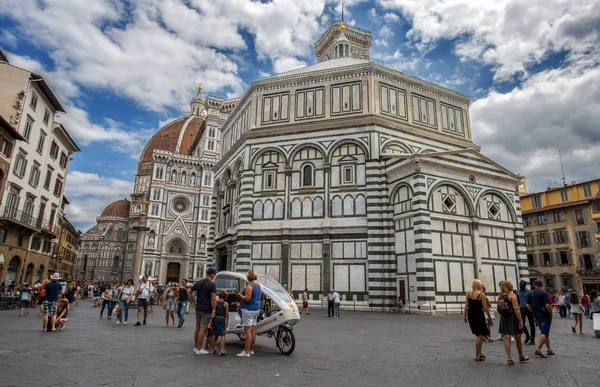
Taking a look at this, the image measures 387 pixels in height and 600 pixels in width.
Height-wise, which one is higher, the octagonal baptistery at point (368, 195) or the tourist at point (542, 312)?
the octagonal baptistery at point (368, 195)

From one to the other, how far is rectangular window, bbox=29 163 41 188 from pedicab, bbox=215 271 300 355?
2456 centimetres

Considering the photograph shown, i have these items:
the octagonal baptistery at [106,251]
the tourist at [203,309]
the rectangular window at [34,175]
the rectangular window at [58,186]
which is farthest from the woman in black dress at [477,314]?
the octagonal baptistery at [106,251]

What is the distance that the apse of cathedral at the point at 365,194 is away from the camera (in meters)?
20.2

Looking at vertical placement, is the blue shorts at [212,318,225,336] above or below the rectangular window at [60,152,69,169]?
below

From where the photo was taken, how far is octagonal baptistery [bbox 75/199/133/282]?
76188 millimetres

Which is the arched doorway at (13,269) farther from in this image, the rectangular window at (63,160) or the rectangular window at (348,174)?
the rectangular window at (348,174)

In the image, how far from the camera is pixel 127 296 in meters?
12.7

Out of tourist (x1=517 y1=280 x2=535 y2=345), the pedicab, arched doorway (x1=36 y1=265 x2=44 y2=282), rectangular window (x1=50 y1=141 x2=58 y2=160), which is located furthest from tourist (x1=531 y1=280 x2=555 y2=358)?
rectangular window (x1=50 y1=141 x2=58 y2=160)

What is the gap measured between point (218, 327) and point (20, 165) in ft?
81.3

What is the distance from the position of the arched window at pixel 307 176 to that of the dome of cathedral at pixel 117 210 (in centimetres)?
7035

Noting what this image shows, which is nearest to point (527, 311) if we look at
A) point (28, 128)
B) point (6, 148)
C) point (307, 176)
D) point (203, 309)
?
point (203, 309)

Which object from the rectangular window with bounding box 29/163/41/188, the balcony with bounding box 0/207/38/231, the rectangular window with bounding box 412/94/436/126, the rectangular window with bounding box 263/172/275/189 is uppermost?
the rectangular window with bounding box 412/94/436/126

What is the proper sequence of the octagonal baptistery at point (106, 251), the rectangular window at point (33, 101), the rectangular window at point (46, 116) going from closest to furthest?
1. the rectangular window at point (33, 101)
2. the rectangular window at point (46, 116)
3. the octagonal baptistery at point (106, 251)

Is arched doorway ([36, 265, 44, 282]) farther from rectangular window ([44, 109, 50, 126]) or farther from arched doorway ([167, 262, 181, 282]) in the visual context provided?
arched doorway ([167, 262, 181, 282])
